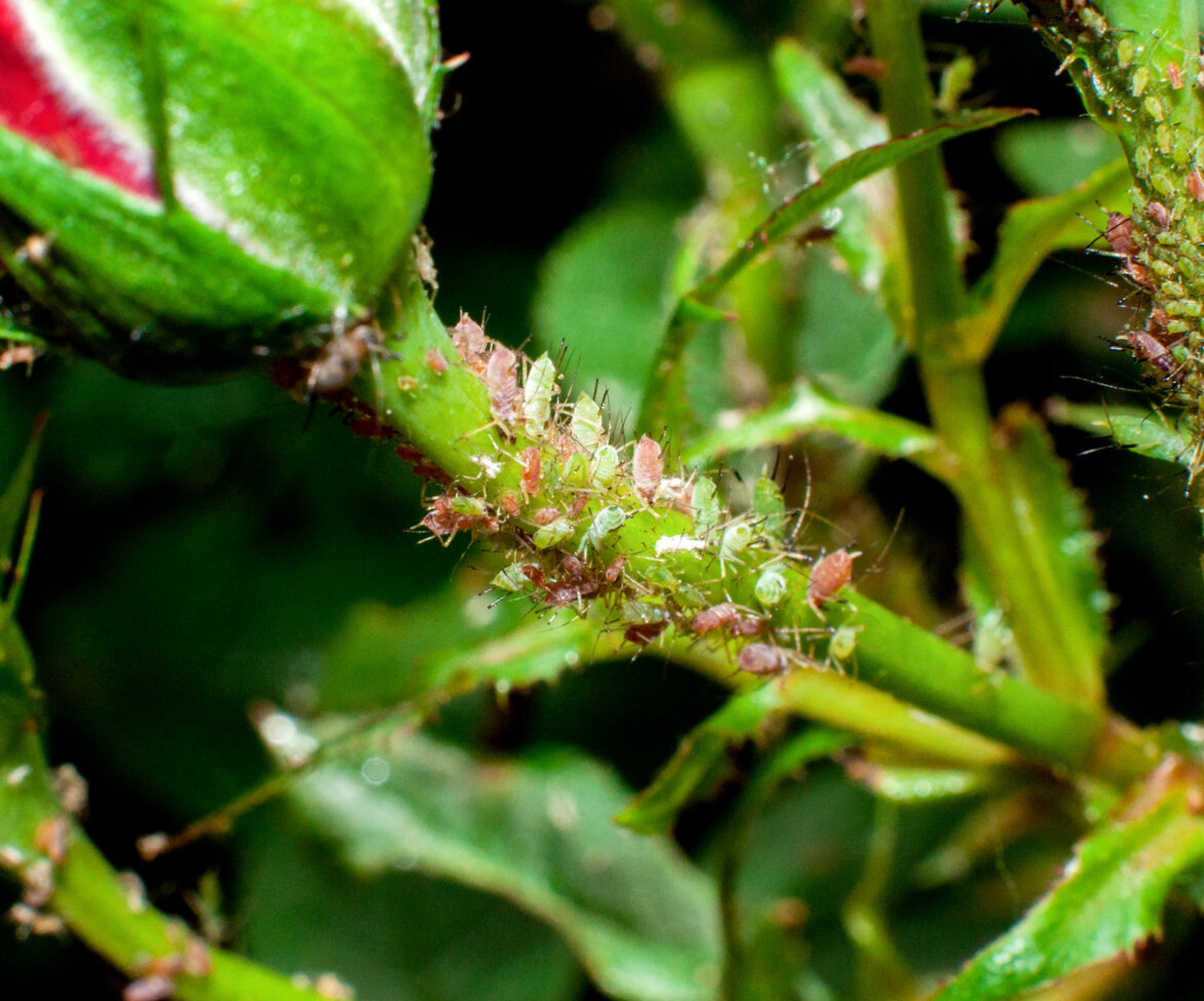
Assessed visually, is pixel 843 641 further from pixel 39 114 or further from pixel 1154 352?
pixel 39 114

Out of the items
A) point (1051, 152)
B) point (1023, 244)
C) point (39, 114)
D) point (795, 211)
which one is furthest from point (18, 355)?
point (1051, 152)

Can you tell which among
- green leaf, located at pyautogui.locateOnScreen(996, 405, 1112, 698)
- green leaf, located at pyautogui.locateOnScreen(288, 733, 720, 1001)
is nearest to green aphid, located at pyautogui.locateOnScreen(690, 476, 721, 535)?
green leaf, located at pyautogui.locateOnScreen(996, 405, 1112, 698)

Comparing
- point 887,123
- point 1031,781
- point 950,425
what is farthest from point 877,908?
point 887,123

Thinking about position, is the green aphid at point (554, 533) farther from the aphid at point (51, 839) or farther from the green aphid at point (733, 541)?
the aphid at point (51, 839)

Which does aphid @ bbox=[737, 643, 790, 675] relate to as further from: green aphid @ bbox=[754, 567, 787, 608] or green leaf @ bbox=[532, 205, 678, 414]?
green leaf @ bbox=[532, 205, 678, 414]

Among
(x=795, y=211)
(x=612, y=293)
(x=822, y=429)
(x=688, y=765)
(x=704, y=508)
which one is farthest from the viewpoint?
(x=612, y=293)
